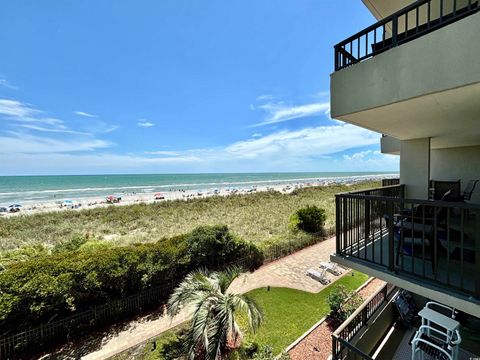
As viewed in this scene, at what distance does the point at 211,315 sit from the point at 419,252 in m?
3.95

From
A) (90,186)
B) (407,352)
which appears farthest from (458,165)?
(90,186)

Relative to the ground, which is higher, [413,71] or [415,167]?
[413,71]

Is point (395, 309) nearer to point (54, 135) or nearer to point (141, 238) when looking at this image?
point (141, 238)

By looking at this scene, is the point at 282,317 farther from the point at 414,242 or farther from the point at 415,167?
the point at 415,167

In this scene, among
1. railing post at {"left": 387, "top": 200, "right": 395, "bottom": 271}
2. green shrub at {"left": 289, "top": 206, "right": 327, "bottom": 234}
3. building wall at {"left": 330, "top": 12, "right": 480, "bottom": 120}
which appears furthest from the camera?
green shrub at {"left": 289, "top": 206, "right": 327, "bottom": 234}

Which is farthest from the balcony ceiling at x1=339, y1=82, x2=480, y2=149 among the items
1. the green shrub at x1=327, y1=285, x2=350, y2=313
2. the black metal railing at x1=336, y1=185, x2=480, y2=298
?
the green shrub at x1=327, y1=285, x2=350, y2=313

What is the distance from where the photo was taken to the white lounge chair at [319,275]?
8641mm

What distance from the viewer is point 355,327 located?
4.94m

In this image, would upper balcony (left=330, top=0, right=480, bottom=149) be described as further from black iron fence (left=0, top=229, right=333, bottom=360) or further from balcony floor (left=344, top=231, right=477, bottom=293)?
black iron fence (left=0, top=229, right=333, bottom=360)

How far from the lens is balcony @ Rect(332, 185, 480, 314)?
2.53 m

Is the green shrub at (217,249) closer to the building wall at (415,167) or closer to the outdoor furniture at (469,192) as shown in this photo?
the building wall at (415,167)

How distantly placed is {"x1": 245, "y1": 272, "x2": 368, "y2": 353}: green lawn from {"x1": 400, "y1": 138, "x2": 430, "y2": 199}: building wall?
4396mm

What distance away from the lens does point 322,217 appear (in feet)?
46.8

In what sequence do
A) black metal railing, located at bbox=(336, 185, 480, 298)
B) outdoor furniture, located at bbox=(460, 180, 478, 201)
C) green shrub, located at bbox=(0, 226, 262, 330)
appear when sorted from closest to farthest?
black metal railing, located at bbox=(336, 185, 480, 298)
green shrub, located at bbox=(0, 226, 262, 330)
outdoor furniture, located at bbox=(460, 180, 478, 201)
